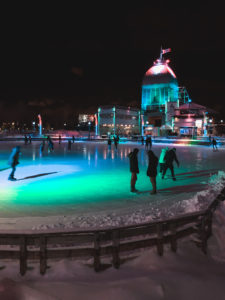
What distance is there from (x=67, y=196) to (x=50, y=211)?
1395 mm

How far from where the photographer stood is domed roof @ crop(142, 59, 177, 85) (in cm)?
8594

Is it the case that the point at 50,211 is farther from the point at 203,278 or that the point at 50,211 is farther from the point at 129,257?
the point at 203,278

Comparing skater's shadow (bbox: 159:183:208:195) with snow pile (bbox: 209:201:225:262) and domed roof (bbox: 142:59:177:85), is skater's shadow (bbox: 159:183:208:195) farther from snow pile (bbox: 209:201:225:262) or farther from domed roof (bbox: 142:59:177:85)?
domed roof (bbox: 142:59:177:85)

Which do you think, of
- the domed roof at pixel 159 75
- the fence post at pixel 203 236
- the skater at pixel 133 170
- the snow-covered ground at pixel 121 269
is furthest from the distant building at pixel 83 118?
the fence post at pixel 203 236

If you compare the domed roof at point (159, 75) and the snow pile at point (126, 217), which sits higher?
the domed roof at point (159, 75)

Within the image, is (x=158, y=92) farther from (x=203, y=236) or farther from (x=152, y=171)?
(x=203, y=236)

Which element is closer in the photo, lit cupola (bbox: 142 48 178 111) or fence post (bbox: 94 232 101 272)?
fence post (bbox: 94 232 101 272)

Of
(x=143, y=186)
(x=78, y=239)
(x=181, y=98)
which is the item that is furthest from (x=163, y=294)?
(x=181, y=98)

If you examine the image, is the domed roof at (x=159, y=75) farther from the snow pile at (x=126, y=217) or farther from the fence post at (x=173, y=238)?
the fence post at (x=173, y=238)

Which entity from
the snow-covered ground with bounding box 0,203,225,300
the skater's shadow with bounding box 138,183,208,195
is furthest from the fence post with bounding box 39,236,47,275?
the skater's shadow with bounding box 138,183,208,195

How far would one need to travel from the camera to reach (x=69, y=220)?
17.0ft

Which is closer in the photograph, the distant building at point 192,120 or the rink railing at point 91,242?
the rink railing at point 91,242

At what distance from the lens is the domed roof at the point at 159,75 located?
85.9 metres

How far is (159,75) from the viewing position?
86875mm
